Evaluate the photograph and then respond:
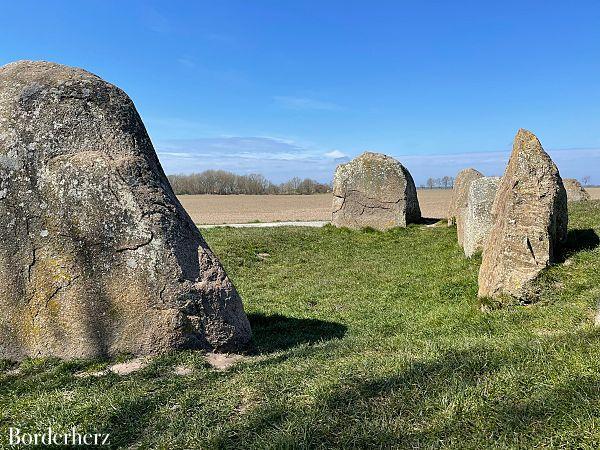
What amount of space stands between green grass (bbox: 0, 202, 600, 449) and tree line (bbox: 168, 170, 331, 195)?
76.9 metres

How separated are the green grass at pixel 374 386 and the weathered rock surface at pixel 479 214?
3715mm

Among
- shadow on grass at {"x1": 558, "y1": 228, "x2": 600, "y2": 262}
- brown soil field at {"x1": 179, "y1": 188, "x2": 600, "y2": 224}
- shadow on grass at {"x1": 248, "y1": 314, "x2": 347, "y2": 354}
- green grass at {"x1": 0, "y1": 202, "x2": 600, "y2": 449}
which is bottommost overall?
shadow on grass at {"x1": 248, "y1": 314, "x2": 347, "y2": 354}

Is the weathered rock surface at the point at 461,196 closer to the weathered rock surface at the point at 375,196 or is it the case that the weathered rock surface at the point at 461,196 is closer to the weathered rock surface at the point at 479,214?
the weathered rock surface at the point at 479,214

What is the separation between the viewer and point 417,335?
6.48 metres

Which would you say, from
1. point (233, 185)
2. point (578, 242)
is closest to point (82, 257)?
point (578, 242)

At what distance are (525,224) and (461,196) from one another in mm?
7860

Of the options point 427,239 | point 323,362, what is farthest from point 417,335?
point 427,239

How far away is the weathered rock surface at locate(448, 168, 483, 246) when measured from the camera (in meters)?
14.4

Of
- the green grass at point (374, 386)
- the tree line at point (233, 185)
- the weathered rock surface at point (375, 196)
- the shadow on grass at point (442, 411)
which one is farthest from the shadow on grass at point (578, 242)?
the tree line at point (233, 185)

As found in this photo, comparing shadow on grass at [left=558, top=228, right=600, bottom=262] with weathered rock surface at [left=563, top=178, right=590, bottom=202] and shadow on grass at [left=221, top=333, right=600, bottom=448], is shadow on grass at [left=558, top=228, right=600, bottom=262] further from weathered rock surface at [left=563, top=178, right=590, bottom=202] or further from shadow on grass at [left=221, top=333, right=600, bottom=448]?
weathered rock surface at [left=563, top=178, right=590, bottom=202]

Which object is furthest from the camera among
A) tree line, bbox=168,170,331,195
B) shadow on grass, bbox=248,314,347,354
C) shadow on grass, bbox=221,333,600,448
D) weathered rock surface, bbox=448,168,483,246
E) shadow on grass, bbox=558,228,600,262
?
tree line, bbox=168,170,331,195

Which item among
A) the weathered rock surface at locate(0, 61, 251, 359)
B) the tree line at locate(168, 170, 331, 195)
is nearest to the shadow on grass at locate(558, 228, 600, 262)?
the weathered rock surface at locate(0, 61, 251, 359)

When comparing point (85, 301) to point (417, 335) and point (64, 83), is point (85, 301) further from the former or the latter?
point (417, 335)

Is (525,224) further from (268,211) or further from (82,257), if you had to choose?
(268,211)
